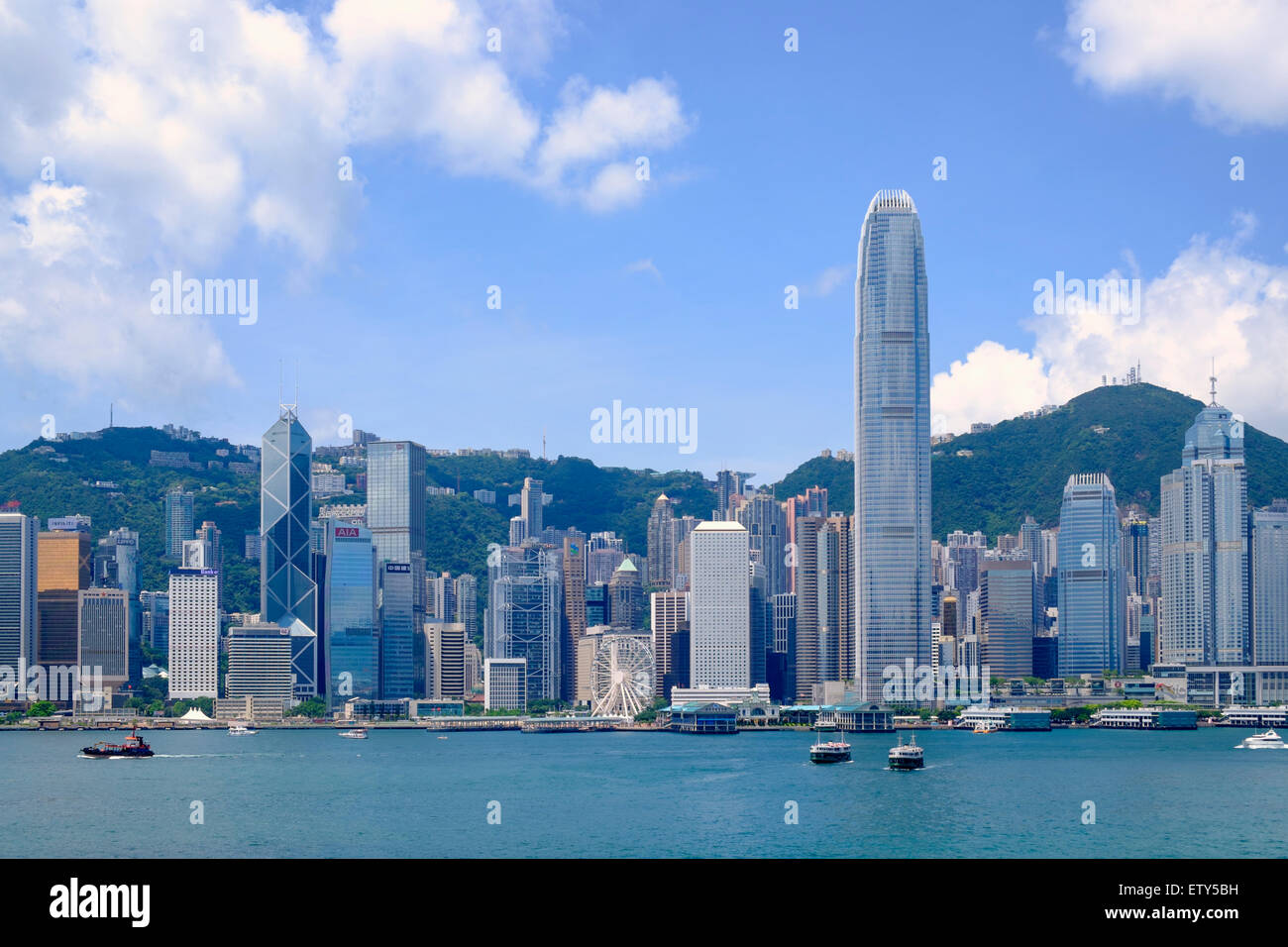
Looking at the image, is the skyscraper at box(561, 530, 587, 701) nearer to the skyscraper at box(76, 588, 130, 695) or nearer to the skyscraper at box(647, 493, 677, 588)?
the skyscraper at box(647, 493, 677, 588)

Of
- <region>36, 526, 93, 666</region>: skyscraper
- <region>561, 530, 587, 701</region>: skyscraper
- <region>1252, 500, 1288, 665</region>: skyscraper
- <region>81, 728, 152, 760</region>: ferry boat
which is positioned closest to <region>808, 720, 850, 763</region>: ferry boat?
<region>81, 728, 152, 760</region>: ferry boat

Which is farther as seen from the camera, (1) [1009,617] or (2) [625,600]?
(2) [625,600]

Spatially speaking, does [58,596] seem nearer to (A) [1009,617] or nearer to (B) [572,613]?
(B) [572,613]

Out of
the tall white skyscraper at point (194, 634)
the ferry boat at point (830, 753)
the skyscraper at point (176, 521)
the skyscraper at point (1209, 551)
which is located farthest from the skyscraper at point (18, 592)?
the skyscraper at point (1209, 551)

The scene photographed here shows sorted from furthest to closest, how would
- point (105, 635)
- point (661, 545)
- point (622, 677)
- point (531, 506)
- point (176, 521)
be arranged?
point (531, 506) → point (661, 545) → point (176, 521) → point (105, 635) → point (622, 677)

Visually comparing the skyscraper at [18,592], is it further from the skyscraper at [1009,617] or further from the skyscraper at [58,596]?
the skyscraper at [1009,617]

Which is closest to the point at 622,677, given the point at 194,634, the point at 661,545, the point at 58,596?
the point at 194,634
